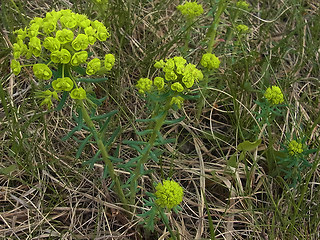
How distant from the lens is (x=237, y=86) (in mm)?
3438

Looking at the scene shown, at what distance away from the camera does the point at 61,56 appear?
1.71 meters

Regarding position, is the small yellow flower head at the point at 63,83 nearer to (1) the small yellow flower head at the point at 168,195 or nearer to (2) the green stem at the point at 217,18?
(1) the small yellow flower head at the point at 168,195

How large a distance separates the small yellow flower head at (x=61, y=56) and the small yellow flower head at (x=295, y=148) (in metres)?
1.85

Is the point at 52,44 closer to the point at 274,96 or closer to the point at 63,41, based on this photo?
the point at 63,41

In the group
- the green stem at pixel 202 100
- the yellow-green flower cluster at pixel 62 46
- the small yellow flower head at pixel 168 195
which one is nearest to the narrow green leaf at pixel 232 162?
the green stem at pixel 202 100

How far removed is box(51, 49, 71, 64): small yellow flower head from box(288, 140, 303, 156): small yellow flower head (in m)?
Result: 1.85

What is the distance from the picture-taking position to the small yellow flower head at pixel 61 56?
170cm

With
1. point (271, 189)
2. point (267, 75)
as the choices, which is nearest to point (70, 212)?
point (271, 189)

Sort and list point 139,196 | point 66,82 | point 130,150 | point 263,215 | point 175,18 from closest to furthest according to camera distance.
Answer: point 66,82 → point 263,215 → point 139,196 → point 130,150 → point 175,18

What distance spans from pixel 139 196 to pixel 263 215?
916 mm

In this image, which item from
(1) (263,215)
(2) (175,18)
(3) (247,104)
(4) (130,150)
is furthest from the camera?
(2) (175,18)

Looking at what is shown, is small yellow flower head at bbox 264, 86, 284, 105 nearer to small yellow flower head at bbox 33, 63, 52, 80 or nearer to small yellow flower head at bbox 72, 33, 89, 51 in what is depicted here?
small yellow flower head at bbox 72, 33, 89, 51

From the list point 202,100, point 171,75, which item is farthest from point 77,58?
point 202,100

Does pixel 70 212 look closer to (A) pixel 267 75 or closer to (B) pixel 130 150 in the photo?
(B) pixel 130 150
